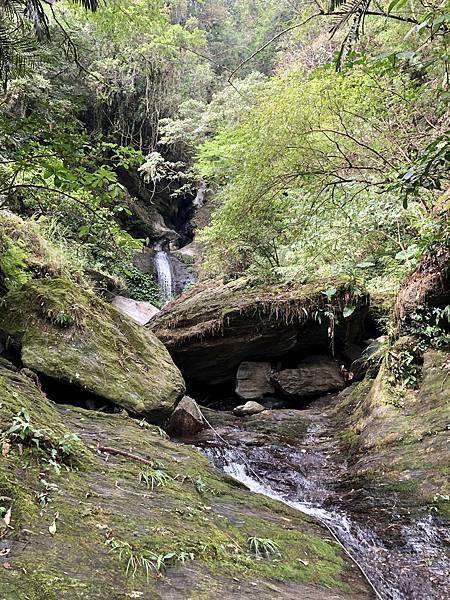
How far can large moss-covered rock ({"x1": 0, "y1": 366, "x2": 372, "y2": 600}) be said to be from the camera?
171cm

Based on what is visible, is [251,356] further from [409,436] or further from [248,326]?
[409,436]

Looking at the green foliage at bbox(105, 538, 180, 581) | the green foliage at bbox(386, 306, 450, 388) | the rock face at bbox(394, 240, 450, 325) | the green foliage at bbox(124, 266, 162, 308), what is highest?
the rock face at bbox(394, 240, 450, 325)

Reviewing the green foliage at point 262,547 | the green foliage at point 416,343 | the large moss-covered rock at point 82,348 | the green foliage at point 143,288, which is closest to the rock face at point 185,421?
the large moss-covered rock at point 82,348

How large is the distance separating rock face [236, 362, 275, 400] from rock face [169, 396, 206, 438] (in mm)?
2404

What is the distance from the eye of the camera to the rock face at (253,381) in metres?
9.08

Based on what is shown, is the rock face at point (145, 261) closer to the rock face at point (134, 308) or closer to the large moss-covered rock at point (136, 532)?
the rock face at point (134, 308)

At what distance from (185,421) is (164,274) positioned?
41.5ft

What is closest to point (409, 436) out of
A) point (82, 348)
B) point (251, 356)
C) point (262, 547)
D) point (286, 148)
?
point (262, 547)

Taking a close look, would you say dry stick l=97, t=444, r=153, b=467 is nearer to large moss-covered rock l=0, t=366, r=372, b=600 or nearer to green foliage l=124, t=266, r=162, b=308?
large moss-covered rock l=0, t=366, r=372, b=600

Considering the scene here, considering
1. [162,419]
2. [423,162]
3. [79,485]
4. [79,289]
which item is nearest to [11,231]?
[79,289]

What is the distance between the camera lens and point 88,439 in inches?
143

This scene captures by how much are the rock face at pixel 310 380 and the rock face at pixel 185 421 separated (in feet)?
8.85

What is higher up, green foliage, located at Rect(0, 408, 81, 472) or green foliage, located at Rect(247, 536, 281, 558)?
green foliage, located at Rect(0, 408, 81, 472)

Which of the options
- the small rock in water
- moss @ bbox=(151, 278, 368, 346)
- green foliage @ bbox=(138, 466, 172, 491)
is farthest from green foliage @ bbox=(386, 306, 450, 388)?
green foliage @ bbox=(138, 466, 172, 491)
